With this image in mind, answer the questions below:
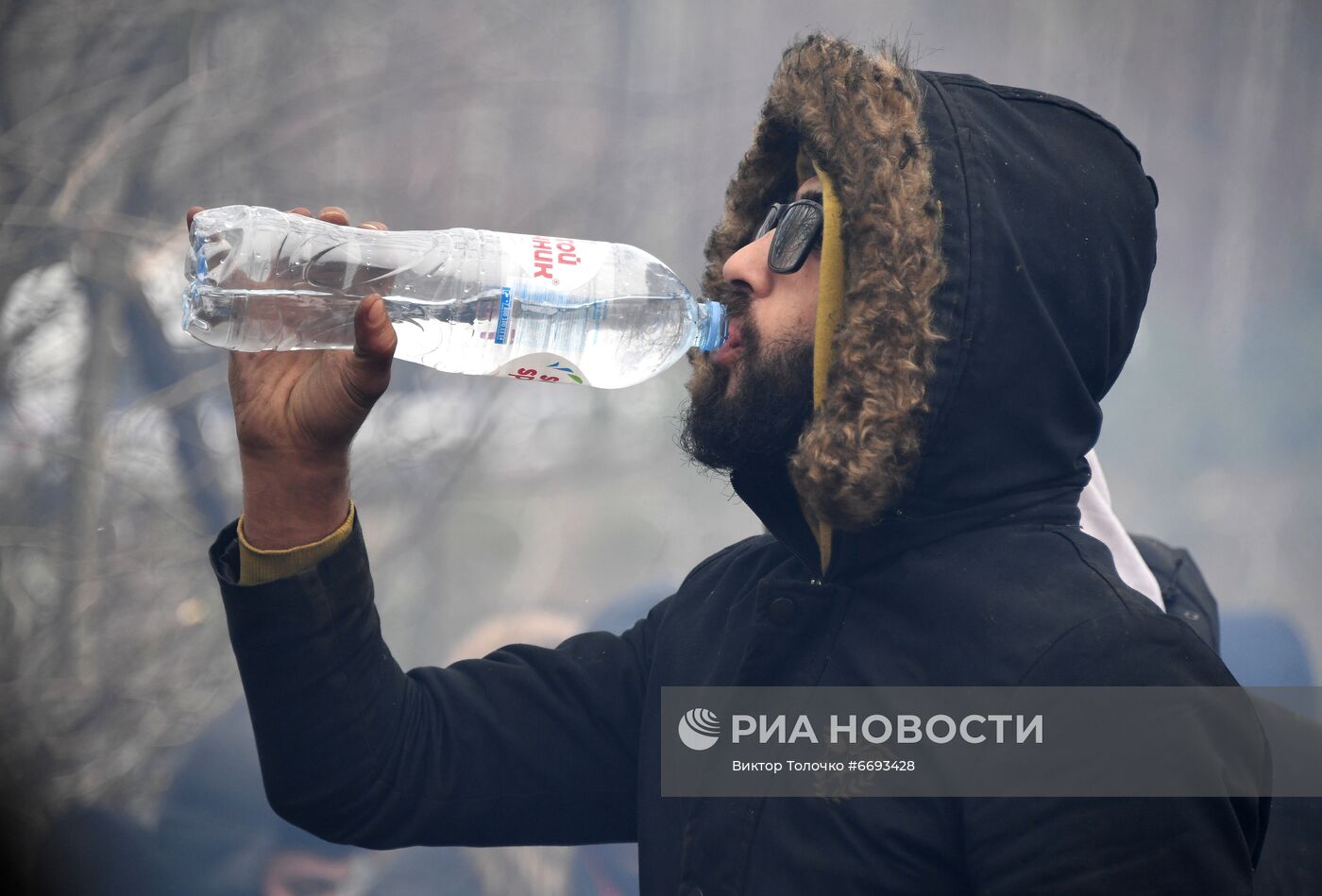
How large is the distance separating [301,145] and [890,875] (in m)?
2.09

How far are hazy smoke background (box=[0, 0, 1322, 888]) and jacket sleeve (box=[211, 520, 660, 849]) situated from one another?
0.89 meters

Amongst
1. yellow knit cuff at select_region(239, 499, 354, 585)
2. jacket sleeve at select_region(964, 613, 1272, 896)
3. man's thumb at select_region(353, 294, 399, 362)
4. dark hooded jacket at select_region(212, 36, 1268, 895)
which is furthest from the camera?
yellow knit cuff at select_region(239, 499, 354, 585)

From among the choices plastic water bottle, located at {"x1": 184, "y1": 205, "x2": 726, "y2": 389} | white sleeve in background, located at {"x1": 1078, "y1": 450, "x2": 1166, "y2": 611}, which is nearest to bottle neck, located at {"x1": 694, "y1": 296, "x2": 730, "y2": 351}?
plastic water bottle, located at {"x1": 184, "y1": 205, "x2": 726, "y2": 389}

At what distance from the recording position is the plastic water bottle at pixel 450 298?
1.56m

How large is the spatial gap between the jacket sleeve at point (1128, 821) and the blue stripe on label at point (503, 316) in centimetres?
93

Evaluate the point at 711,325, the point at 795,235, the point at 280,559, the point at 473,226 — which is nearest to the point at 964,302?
the point at 795,235

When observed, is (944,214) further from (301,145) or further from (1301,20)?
(1301,20)

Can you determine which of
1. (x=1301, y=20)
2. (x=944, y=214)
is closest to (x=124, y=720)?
(x=944, y=214)

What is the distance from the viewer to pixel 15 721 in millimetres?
2340

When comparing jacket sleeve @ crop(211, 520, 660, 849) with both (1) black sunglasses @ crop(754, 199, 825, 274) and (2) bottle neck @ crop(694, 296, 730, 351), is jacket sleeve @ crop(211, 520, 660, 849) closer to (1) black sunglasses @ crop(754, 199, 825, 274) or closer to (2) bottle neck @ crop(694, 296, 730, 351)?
(2) bottle neck @ crop(694, 296, 730, 351)

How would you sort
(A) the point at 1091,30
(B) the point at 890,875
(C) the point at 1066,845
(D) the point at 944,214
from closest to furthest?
(C) the point at 1066,845
(B) the point at 890,875
(D) the point at 944,214
(A) the point at 1091,30

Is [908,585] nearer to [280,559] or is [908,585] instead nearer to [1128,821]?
[1128,821]

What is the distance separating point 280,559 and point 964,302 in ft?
3.14

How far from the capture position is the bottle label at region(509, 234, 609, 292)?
1607 millimetres
